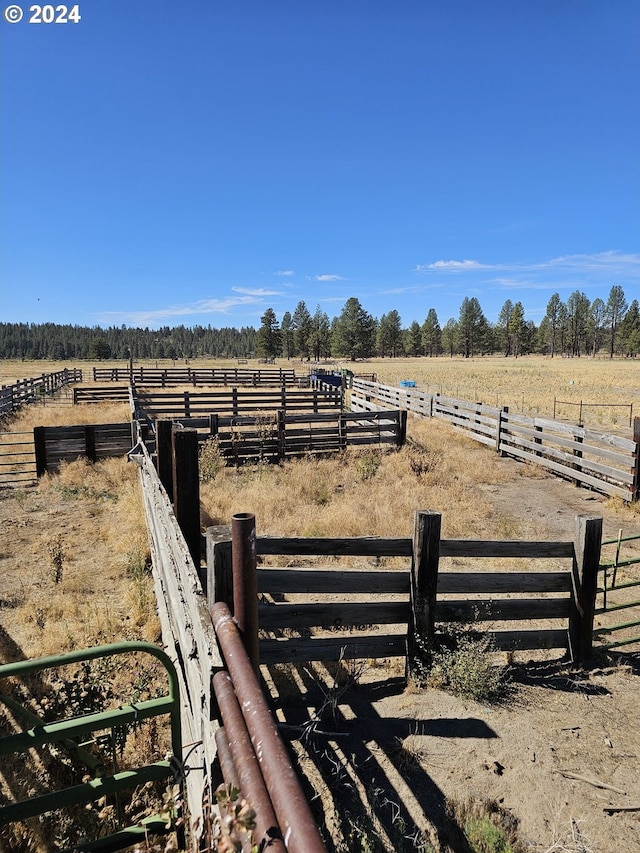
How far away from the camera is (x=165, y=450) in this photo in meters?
6.78

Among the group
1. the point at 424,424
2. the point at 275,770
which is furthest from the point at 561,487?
the point at 275,770

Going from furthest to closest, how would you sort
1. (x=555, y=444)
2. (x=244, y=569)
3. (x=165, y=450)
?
(x=555, y=444) < (x=165, y=450) < (x=244, y=569)

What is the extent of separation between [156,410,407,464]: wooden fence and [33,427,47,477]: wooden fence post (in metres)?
3.50

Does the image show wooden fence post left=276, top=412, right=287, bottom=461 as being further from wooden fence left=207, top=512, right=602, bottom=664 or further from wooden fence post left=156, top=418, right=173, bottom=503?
wooden fence left=207, top=512, right=602, bottom=664

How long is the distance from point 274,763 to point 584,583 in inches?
188

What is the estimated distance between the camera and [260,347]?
8975 centimetres

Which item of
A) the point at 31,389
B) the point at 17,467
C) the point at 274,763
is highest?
the point at 31,389

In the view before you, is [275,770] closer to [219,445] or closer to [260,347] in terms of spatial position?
[219,445]

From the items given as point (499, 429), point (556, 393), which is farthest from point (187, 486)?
point (556, 393)

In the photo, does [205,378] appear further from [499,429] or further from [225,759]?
[225,759]

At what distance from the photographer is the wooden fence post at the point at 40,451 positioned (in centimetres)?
1288

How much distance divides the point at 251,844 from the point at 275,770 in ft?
0.55

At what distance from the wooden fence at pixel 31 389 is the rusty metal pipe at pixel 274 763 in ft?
80.7

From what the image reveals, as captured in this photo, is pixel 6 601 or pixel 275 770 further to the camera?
→ pixel 6 601
